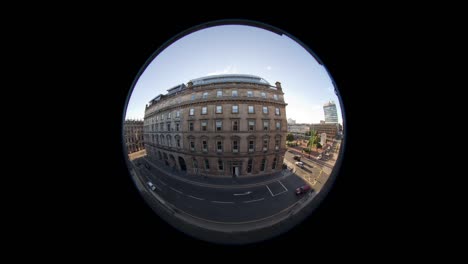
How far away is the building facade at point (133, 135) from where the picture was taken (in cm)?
143

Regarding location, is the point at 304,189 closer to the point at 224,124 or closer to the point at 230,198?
the point at 230,198

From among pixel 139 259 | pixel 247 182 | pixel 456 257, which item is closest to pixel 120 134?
pixel 139 259

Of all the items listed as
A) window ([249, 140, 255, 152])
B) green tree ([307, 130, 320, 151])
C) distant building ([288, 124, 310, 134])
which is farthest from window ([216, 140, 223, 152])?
green tree ([307, 130, 320, 151])

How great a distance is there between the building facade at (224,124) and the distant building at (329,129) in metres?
0.34

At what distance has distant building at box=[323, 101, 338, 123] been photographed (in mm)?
1371

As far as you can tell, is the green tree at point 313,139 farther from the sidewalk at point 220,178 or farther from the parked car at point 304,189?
the parked car at point 304,189

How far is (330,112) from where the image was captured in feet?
4.59

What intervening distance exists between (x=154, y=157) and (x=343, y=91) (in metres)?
2.28

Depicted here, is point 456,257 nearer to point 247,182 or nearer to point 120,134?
point 247,182

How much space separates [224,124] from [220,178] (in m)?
0.59

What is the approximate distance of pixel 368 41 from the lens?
4.57 feet


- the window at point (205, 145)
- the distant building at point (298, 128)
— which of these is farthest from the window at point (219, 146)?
the distant building at point (298, 128)

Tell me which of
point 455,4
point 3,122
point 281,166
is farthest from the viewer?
point 281,166

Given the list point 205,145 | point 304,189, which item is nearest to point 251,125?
point 205,145
